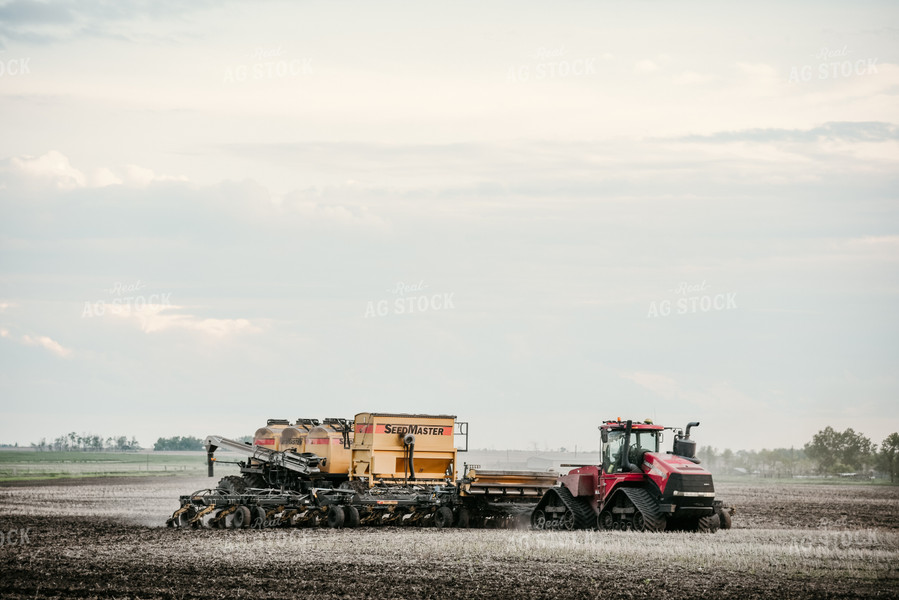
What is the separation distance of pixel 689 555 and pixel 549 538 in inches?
179

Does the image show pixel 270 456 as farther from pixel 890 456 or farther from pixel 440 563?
pixel 890 456

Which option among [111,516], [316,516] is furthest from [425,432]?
[111,516]

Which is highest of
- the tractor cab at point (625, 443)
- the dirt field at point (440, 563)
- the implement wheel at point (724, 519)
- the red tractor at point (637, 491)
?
the tractor cab at point (625, 443)

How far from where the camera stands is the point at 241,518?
3008 centimetres

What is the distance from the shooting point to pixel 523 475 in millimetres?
31953

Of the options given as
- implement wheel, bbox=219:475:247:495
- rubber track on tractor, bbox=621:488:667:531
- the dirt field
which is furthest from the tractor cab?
implement wheel, bbox=219:475:247:495

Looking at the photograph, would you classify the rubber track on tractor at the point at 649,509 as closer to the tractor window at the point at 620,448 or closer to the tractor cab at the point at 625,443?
the tractor cab at the point at 625,443

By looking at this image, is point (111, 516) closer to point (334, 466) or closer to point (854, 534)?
point (334, 466)

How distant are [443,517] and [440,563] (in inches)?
377

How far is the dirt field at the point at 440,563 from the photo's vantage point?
57.9 ft

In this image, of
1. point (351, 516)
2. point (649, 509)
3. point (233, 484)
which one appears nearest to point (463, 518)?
point (351, 516)

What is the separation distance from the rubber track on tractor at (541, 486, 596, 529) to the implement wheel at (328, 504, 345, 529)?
594cm

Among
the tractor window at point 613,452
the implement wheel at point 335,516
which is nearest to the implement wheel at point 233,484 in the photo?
the implement wheel at point 335,516

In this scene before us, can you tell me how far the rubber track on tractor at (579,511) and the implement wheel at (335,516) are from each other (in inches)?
234
